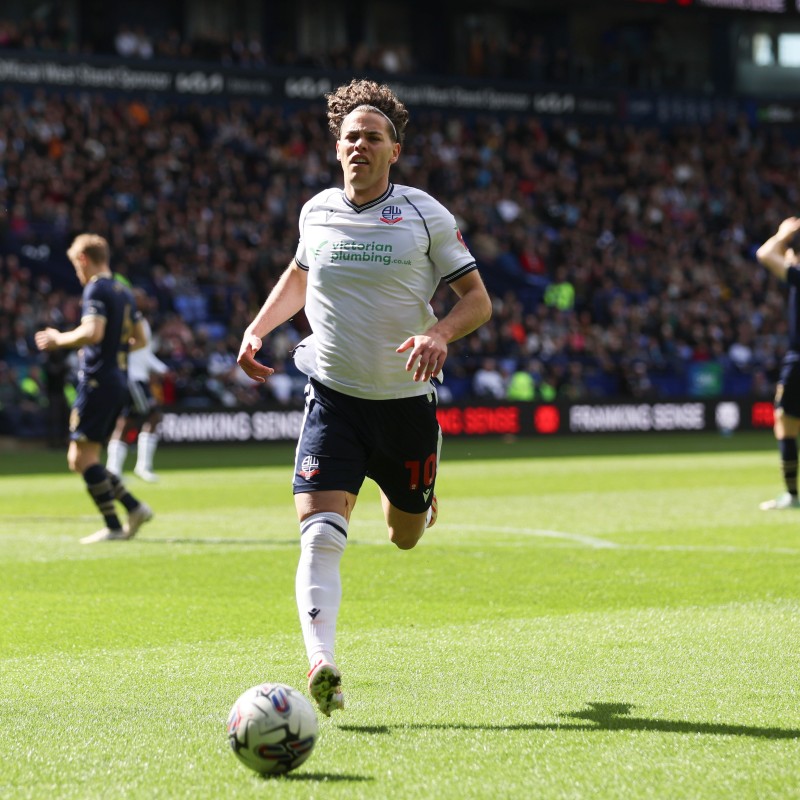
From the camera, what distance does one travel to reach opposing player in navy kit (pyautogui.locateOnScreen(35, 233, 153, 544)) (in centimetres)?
1113

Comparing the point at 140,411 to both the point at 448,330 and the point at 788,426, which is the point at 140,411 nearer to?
the point at 788,426

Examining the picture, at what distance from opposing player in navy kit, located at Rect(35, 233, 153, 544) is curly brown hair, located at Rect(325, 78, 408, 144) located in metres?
5.40

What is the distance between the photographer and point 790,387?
1346 centimetres

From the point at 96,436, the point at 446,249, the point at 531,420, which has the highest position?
the point at 446,249

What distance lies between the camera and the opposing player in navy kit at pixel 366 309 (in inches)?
229

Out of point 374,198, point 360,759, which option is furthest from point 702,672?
point 374,198

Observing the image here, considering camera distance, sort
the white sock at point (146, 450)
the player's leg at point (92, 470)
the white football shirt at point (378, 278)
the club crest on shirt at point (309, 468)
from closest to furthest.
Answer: the club crest on shirt at point (309, 468), the white football shirt at point (378, 278), the player's leg at point (92, 470), the white sock at point (146, 450)

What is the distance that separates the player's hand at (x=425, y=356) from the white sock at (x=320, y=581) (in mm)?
738

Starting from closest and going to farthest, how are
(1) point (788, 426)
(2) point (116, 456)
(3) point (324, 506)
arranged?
(3) point (324, 506)
(1) point (788, 426)
(2) point (116, 456)

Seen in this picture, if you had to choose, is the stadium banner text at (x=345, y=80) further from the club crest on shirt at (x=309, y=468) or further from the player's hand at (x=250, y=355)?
the club crest on shirt at (x=309, y=468)

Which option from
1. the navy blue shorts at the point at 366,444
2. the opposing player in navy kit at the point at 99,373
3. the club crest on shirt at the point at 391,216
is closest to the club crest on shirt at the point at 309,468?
the navy blue shorts at the point at 366,444

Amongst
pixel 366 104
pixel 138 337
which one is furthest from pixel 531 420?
pixel 366 104

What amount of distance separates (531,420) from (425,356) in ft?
78.5

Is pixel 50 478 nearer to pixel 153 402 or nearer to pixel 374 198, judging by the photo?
pixel 153 402
